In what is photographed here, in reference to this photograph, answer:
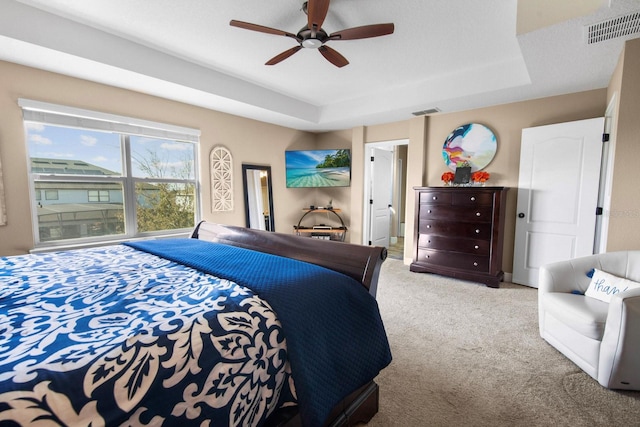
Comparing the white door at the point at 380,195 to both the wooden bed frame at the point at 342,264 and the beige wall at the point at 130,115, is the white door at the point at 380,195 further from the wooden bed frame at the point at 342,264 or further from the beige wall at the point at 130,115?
the wooden bed frame at the point at 342,264

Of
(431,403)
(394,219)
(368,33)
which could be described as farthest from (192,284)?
(394,219)

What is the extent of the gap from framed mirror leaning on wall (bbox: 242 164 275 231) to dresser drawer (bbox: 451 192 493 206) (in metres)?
2.89

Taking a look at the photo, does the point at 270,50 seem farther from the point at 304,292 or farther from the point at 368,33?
the point at 304,292

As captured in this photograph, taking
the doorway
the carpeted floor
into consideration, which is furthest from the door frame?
the carpeted floor

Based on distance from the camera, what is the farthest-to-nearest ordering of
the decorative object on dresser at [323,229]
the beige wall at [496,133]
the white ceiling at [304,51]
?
the decorative object on dresser at [323,229] → the beige wall at [496,133] → the white ceiling at [304,51]

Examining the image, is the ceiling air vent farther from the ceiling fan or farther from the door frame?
the door frame

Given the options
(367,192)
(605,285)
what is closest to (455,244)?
(605,285)

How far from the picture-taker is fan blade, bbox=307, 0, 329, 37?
6.09 ft

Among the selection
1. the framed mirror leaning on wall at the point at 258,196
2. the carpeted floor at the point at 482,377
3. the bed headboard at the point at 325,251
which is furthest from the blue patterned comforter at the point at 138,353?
the framed mirror leaning on wall at the point at 258,196

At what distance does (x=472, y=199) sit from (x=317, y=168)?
2.60m

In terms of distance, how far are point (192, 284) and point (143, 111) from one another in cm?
304

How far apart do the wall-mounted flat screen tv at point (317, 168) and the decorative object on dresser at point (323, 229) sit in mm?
517

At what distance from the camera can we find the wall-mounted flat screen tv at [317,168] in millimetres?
5039

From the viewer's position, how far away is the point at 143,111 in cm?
336
